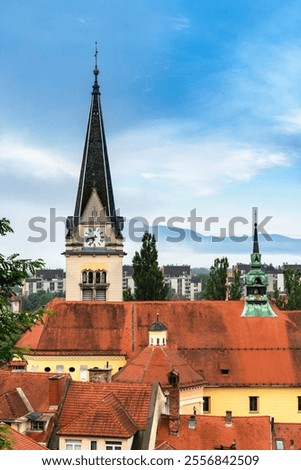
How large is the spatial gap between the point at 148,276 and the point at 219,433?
41.2m

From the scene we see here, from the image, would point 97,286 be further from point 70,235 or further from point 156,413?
point 156,413

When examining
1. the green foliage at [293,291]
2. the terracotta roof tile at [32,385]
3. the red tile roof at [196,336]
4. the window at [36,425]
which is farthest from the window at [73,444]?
the green foliage at [293,291]

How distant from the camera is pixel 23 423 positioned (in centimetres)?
3900

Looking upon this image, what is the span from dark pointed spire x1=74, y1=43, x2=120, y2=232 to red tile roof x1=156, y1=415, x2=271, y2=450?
34207 millimetres

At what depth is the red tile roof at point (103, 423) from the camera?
1380 inches

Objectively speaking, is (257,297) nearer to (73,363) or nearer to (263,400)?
(263,400)

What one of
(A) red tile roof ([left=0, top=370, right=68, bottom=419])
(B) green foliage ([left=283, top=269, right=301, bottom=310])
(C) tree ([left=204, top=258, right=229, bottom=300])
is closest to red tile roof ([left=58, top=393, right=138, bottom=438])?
(A) red tile roof ([left=0, top=370, right=68, bottom=419])

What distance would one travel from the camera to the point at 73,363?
2271 inches

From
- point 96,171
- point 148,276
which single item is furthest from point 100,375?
point 148,276

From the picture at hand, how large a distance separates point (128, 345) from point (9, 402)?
18047mm

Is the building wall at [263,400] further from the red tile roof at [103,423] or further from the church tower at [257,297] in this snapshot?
the red tile roof at [103,423]

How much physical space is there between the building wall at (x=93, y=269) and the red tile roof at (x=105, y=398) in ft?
108

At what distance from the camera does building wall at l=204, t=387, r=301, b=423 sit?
5525 centimetres
